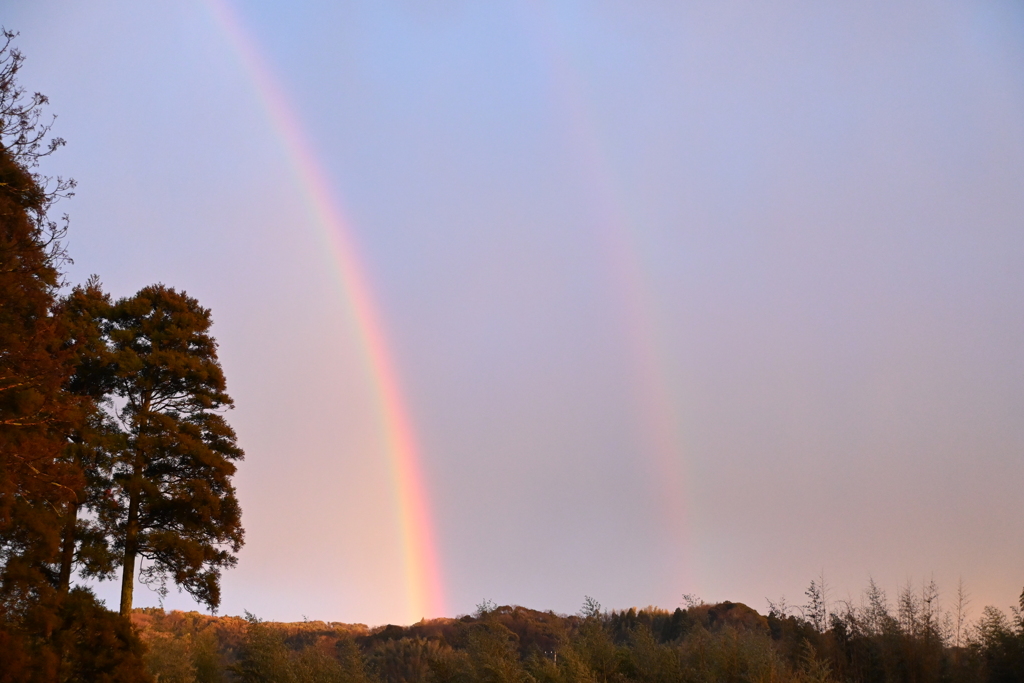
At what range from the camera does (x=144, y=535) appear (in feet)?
80.1

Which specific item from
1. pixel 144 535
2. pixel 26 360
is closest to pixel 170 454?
pixel 144 535

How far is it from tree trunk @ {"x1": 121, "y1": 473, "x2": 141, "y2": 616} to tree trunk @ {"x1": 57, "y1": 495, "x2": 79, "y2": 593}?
1.52 metres

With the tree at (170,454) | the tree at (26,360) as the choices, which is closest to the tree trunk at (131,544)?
the tree at (170,454)

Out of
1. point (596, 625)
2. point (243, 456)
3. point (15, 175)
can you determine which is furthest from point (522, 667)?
point (15, 175)

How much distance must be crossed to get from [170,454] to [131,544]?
2.70m

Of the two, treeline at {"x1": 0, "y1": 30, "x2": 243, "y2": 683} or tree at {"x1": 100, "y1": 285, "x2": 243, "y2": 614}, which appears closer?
treeline at {"x1": 0, "y1": 30, "x2": 243, "y2": 683}

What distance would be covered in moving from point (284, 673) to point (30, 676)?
1225 cm

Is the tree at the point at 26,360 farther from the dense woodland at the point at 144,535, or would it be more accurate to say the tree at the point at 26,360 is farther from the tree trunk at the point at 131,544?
the tree trunk at the point at 131,544

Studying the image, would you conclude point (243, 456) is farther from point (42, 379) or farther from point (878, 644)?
point (878, 644)

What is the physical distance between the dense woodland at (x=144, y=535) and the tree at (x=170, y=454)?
2.1 inches

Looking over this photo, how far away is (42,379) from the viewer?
53.3 ft

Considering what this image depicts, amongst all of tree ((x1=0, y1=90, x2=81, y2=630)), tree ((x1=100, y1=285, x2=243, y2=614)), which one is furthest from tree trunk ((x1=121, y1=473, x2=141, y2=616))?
tree ((x1=0, y1=90, x2=81, y2=630))

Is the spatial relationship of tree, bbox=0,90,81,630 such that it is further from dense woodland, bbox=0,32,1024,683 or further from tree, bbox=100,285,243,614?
tree, bbox=100,285,243,614

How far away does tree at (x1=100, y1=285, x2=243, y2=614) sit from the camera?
24.2m
